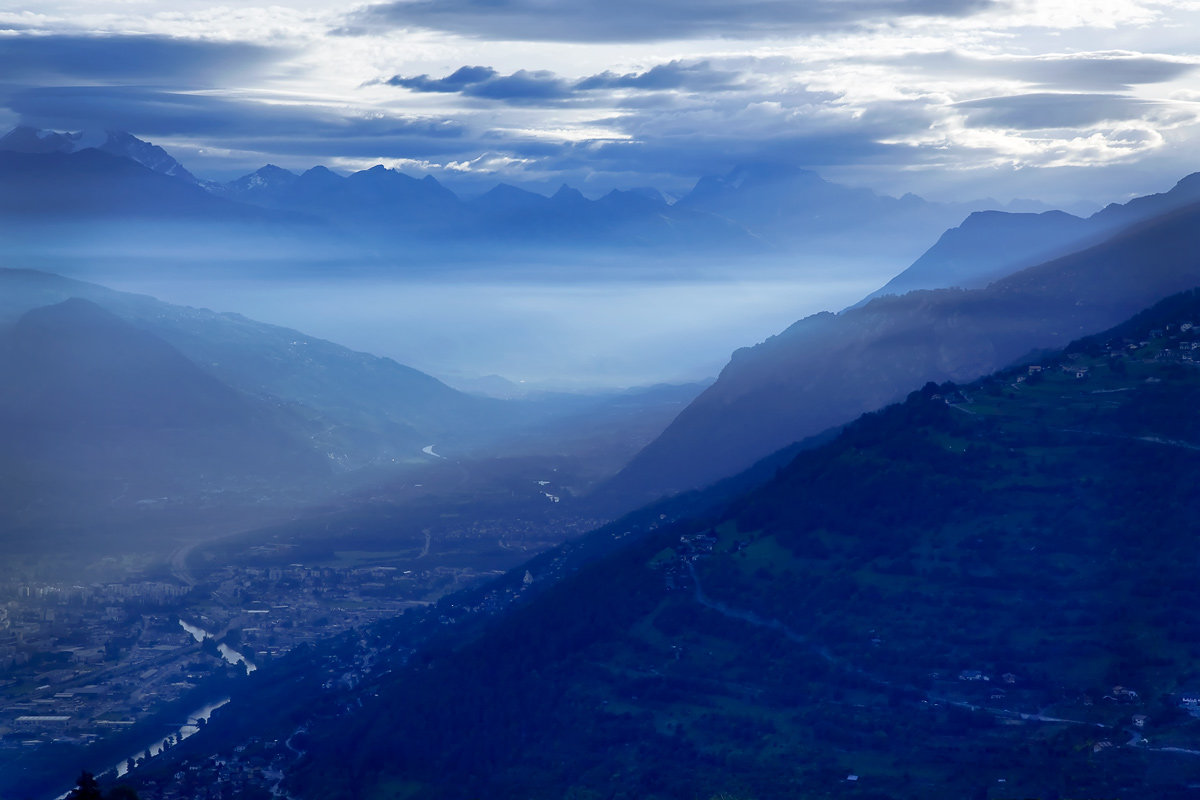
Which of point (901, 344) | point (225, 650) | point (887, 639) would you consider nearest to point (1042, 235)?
point (901, 344)

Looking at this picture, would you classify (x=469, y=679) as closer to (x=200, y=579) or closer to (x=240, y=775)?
(x=240, y=775)

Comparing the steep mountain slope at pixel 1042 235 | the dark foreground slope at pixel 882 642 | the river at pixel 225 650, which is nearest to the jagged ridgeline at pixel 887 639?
the dark foreground slope at pixel 882 642

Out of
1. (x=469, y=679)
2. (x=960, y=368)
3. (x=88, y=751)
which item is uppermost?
(x=960, y=368)

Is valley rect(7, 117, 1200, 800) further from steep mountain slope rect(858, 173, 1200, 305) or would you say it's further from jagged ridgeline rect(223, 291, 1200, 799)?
steep mountain slope rect(858, 173, 1200, 305)

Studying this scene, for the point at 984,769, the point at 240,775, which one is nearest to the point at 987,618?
the point at 984,769

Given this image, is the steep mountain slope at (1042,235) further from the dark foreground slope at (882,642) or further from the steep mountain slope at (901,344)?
the dark foreground slope at (882,642)

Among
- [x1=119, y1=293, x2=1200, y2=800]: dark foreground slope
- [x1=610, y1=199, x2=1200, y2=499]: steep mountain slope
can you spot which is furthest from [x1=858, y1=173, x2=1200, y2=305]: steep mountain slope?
[x1=119, y1=293, x2=1200, y2=800]: dark foreground slope
